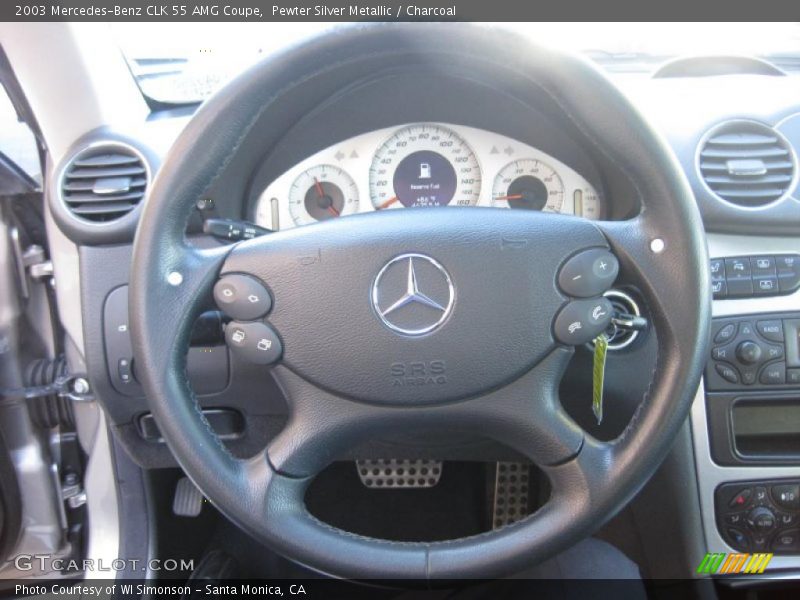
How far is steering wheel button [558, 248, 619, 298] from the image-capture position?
3.00 ft

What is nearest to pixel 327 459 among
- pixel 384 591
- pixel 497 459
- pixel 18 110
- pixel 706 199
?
pixel 497 459

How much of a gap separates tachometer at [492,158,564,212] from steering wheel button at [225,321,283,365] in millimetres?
510

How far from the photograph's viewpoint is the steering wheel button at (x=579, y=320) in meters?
0.92

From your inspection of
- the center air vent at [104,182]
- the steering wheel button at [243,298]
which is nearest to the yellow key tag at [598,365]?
the steering wheel button at [243,298]

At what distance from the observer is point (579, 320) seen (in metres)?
0.92

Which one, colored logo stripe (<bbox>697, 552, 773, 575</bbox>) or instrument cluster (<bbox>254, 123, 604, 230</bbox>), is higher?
instrument cluster (<bbox>254, 123, 604, 230</bbox>)

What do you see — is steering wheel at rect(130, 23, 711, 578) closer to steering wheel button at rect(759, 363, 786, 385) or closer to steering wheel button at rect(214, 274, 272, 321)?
steering wheel button at rect(214, 274, 272, 321)

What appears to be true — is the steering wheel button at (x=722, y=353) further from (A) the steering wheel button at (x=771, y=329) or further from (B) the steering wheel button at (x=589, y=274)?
(B) the steering wheel button at (x=589, y=274)

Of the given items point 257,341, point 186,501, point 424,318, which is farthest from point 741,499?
point 186,501

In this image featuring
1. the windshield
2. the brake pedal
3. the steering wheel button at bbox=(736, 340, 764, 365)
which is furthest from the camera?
the brake pedal

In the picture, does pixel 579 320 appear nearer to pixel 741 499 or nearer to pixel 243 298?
pixel 243 298
